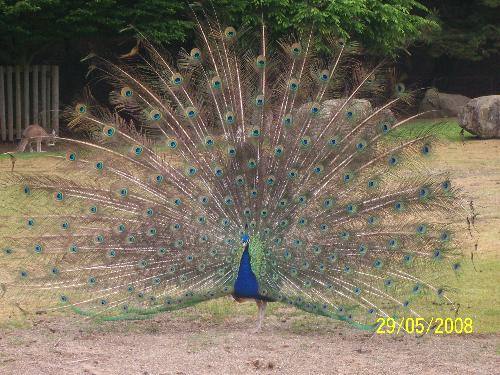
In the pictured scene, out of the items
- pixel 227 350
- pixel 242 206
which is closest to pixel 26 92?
pixel 242 206

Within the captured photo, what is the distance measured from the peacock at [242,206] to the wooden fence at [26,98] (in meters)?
12.8

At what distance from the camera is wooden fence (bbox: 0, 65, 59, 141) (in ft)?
62.2

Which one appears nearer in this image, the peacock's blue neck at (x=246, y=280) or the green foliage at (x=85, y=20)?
the peacock's blue neck at (x=246, y=280)

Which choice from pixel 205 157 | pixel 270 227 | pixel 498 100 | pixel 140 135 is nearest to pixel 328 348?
pixel 270 227

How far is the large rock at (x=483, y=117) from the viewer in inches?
739

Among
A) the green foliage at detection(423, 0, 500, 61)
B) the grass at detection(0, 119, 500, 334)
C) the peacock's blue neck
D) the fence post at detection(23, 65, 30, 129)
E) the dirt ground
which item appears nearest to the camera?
the dirt ground

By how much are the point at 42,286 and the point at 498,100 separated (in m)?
14.4

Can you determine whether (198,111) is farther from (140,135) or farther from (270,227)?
(270,227)

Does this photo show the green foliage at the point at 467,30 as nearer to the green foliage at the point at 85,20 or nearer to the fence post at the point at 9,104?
the green foliage at the point at 85,20

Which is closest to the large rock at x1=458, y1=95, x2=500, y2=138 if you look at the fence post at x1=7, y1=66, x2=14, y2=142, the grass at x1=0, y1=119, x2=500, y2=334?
the fence post at x1=7, y1=66, x2=14, y2=142

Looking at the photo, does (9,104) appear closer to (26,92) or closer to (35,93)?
(26,92)

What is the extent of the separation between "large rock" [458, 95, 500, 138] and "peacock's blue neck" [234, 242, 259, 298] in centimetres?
1364

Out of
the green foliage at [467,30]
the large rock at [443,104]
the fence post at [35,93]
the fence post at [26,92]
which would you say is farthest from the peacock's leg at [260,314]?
the green foliage at [467,30]

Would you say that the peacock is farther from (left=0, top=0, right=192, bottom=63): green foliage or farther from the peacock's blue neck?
(left=0, top=0, right=192, bottom=63): green foliage
